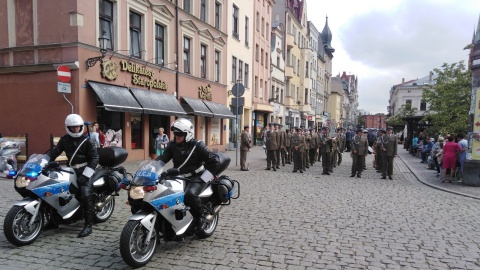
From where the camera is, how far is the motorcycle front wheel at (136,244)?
12.7 feet

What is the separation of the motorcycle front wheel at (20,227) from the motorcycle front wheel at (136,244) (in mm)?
1668

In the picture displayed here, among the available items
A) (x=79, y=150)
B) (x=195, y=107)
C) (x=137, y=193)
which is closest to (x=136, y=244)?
(x=137, y=193)

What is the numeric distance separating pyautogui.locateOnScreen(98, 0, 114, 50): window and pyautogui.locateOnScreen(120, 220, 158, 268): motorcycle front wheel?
11.4 m

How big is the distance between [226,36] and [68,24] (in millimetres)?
13115

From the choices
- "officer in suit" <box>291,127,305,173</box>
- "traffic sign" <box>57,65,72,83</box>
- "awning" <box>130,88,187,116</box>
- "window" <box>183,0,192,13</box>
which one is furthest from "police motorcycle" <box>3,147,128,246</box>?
"window" <box>183,0,192,13</box>

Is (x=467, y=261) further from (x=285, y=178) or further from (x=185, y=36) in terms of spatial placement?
(x=185, y=36)

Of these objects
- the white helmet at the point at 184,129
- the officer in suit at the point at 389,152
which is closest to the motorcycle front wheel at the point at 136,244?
the white helmet at the point at 184,129

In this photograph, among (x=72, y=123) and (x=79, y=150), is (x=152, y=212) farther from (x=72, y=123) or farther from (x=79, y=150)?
(x=72, y=123)

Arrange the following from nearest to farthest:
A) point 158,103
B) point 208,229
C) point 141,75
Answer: point 208,229
point 141,75
point 158,103

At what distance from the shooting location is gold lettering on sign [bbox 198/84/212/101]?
2095 cm

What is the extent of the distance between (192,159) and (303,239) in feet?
6.62

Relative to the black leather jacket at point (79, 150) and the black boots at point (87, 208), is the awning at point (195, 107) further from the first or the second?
the black boots at point (87, 208)

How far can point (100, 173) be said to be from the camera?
559 cm

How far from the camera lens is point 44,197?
4.82m
